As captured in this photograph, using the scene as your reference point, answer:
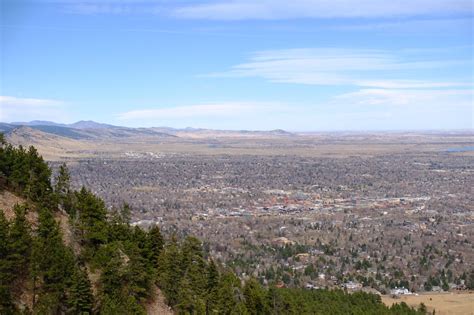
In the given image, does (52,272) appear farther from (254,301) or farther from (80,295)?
(254,301)

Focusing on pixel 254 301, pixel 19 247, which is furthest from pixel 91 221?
pixel 254 301

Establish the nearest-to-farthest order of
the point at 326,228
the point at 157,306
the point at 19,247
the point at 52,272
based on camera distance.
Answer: the point at 52,272, the point at 19,247, the point at 157,306, the point at 326,228

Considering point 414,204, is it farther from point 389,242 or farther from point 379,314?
point 379,314

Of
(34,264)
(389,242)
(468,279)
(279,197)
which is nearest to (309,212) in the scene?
(279,197)

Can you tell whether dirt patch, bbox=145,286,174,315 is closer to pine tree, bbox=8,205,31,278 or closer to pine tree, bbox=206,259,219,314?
pine tree, bbox=206,259,219,314

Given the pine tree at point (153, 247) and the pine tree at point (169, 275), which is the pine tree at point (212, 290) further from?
the pine tree at point (153, 247)

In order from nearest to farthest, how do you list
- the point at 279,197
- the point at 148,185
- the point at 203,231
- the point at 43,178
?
1. the point at 43,178
2. the point at 203,231
3. the point at 279,197
4. the point at 148,185

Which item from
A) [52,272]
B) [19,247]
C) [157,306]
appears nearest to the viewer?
[52,272]
